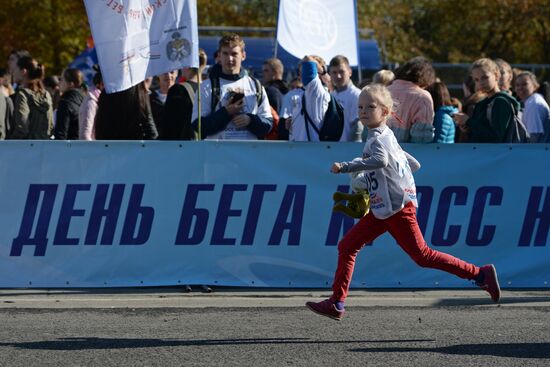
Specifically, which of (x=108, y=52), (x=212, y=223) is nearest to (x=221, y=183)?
(x=212, y=223)

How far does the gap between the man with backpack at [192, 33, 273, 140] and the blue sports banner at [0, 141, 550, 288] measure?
608 mm

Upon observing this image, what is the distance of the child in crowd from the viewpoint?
25.1ft

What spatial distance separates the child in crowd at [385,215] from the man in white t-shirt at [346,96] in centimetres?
349

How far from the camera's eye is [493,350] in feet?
23.7

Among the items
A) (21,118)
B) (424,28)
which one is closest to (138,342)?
(21,118)

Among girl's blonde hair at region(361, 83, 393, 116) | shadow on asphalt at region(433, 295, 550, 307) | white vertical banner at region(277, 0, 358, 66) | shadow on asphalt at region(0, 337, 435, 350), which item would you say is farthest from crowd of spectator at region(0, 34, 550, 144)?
shadow on asphalt at region(0, 337, 435, 350)

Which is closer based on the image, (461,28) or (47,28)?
(47,28)

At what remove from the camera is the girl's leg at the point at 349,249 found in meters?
7.73

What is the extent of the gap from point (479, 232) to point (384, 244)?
2.58ft

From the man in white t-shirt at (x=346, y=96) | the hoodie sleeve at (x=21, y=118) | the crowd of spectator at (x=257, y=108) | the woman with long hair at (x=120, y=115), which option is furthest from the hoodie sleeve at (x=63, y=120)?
the man in white t-shirt at (x=346, y=96)

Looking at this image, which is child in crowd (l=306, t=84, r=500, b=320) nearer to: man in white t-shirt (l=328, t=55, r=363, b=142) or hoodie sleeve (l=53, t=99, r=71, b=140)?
man in white t-shirt (l=328, t=55, r=363, b=142)

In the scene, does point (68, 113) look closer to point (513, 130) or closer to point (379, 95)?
point (513, 130)

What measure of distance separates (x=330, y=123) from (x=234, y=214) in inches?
55.0

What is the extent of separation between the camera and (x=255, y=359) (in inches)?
271
